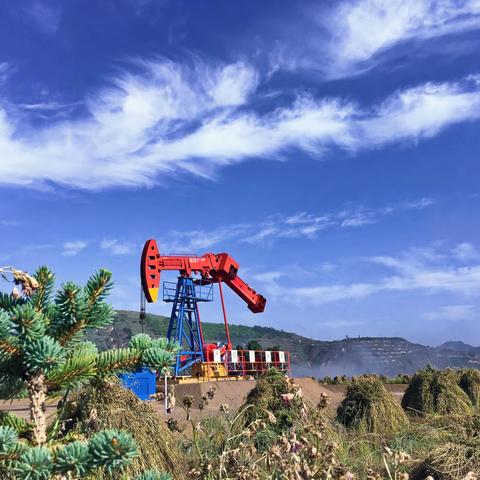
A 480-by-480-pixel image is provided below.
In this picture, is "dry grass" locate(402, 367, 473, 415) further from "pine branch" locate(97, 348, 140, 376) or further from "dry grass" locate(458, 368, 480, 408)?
"pine branch" locate(97, 348, 140, 376)

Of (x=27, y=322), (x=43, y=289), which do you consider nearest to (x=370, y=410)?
(x=43, y=289)

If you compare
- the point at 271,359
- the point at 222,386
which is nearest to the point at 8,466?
the point at 222,386

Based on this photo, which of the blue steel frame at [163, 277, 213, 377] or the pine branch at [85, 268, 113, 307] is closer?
the pine branch at [85, 268, 113, 307]

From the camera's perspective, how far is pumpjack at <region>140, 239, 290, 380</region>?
2870cm

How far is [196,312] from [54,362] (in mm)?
29528

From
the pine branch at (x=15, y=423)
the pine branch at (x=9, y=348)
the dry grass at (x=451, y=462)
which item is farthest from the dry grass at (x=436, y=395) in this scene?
the pine branch at (x=9, y=348)

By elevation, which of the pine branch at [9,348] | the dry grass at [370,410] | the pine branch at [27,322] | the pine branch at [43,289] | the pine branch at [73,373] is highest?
the pine branch at [43,289]

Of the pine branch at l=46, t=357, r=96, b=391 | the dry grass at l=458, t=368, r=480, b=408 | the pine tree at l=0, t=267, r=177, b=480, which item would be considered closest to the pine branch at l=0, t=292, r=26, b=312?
the pine tree at l=0, t=267, r=177, b=480

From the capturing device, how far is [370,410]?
10.3 m

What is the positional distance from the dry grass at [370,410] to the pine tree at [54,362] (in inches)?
329

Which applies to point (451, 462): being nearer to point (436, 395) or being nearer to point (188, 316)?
point (436, 395)

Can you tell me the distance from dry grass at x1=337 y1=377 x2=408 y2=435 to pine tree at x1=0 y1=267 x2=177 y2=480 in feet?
27.4

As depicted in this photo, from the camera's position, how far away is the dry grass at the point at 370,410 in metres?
10.1

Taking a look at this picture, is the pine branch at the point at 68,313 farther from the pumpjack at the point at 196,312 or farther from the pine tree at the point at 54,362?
the pumpjack at the point at 196,312
